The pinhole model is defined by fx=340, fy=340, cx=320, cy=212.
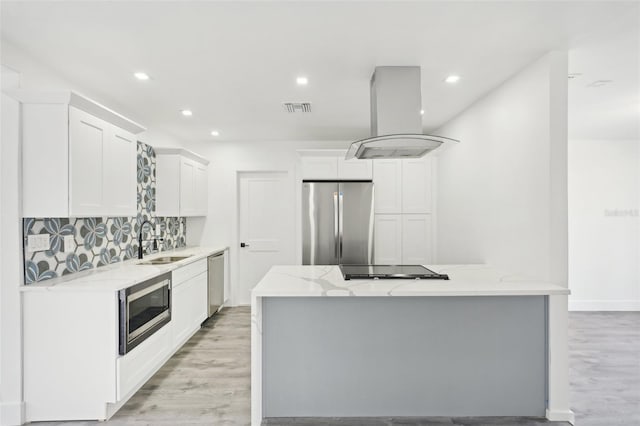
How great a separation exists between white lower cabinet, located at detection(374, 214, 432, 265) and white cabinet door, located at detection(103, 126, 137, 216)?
2.99 metres

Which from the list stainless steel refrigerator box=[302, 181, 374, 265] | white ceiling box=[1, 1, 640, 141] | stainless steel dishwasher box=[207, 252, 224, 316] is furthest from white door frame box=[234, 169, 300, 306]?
white ceiling box=[1, 1, 640, 141]

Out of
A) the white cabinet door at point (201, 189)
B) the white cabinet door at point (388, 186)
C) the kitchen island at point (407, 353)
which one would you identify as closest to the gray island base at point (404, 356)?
the kitchen island at point (407, 353)

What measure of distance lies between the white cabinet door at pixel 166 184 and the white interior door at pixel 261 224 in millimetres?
1211

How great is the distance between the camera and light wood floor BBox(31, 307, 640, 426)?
2.26m

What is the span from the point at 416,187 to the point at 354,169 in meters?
0.91

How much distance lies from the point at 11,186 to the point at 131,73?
1.17 metres

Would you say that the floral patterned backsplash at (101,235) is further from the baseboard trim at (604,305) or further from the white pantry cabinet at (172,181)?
the baseboard trim at (604,305)

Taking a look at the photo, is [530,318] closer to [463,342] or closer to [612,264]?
[463,342]

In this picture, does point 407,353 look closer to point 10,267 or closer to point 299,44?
point 299,44

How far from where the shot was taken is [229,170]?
5172 mm

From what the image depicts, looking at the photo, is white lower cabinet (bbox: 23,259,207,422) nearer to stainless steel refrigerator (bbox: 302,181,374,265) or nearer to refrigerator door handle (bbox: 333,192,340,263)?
stainless steel refrigerator (bbox: 302,181,374,265)

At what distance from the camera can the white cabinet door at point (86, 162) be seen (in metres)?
2.31

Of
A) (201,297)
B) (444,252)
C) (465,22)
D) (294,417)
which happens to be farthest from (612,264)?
(201,297)

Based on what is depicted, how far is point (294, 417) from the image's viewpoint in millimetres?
2275
